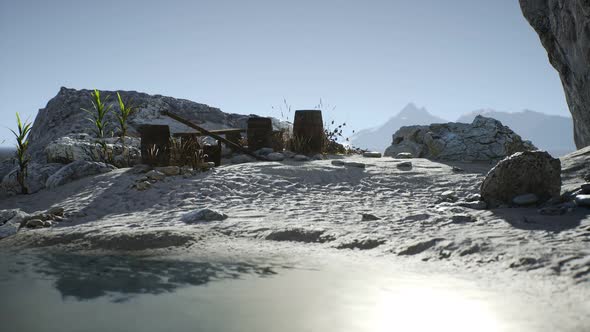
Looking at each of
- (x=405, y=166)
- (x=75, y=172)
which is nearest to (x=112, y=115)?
(x=75, y=172)

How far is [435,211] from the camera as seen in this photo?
5688mm

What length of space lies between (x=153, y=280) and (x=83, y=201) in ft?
12.0

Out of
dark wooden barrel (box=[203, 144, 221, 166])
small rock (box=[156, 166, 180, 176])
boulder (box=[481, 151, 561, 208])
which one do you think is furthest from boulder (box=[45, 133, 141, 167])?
boulder (box=[481, 151, 561, 208])

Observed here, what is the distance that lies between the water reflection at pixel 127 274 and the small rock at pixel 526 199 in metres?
2.92

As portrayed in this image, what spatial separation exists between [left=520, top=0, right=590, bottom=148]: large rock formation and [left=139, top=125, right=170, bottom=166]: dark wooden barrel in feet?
21.5

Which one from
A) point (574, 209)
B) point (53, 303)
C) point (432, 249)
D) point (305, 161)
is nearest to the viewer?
point (53, 303)

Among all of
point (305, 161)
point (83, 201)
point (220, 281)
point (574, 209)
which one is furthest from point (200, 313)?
point (305, 161)

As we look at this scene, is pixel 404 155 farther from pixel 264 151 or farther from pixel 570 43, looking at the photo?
pixel 570 43

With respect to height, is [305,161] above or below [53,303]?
above

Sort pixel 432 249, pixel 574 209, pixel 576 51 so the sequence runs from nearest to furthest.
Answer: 1. pixel 432 249
2. pixel 574 209
3. pixel 576 51

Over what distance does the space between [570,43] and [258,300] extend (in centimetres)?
744

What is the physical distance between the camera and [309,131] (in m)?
10.4

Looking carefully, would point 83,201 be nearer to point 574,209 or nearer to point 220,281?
point 220,281

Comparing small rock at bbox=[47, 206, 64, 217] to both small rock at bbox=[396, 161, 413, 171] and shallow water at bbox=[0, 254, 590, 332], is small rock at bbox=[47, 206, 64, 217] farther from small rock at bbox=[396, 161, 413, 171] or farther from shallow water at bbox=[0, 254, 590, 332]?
small rock at bbox=[396, 161, 413, 171]
